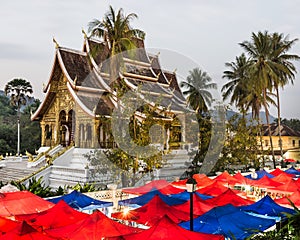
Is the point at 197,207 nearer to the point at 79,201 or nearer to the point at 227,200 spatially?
the point at 227,200

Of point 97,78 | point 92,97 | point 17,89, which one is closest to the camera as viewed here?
point 92,97

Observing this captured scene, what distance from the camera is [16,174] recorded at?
19.3 metres

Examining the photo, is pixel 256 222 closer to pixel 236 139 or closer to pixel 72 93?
pixel 236 139

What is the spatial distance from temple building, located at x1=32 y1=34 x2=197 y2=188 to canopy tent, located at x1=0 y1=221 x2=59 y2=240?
11561 mm

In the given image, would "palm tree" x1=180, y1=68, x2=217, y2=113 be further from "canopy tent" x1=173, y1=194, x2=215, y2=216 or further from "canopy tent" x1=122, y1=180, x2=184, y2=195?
"canopy tent" x1=173, y1=194, x2=215, y2=216

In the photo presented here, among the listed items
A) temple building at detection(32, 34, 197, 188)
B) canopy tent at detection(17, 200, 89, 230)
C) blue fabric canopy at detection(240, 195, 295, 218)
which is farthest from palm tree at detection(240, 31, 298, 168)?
canopy tent at detection(17, 200, 89, 230)

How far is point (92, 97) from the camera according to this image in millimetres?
21000

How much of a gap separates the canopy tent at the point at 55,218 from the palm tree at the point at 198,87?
2613cm

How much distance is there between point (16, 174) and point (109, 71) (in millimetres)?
8023

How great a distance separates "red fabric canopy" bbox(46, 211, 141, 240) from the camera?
633 cm

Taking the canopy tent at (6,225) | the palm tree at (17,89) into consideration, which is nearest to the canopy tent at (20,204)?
the canopy tent at (6,225)

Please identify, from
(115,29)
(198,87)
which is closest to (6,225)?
(115,29)

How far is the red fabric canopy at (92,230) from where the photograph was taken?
6328mm

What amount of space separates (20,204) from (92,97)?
42.8ft
